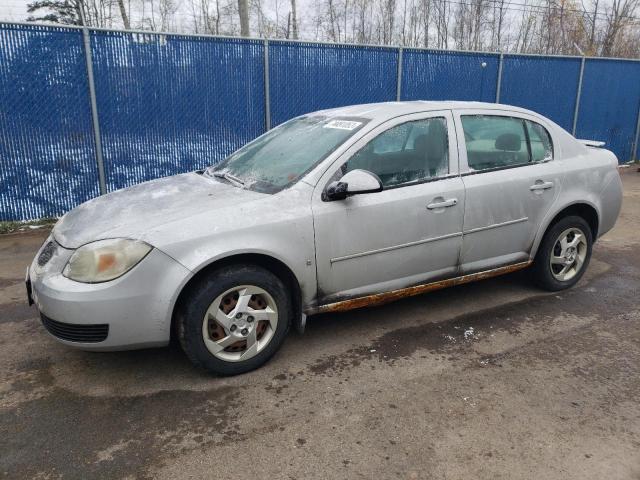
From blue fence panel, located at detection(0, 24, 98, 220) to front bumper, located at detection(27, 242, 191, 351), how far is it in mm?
4583

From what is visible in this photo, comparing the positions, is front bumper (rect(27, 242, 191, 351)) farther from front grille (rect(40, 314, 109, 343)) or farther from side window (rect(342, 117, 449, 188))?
side window (rect(342, 117, 449, 188))

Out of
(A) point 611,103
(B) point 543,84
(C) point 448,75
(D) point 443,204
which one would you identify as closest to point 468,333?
(D) point 443,204

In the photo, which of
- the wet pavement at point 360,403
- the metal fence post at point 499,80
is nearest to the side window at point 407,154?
the wet pavement at point 360,403

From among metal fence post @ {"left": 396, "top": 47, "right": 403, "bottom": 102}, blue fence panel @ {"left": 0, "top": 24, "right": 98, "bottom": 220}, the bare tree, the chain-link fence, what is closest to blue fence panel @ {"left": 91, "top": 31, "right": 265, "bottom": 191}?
the chain-link fence

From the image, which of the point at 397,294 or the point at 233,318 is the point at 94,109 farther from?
the point at 397,294

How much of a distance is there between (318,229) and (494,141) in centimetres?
179

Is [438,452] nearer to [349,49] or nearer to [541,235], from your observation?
[541,235]

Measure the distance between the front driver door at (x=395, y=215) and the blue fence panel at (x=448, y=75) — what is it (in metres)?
5.84

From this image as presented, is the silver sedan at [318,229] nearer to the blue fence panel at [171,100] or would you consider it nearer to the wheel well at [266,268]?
the wheel well at [266,268]

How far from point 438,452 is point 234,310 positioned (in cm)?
139

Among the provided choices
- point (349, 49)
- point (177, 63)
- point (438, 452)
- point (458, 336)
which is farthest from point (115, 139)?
point (438, 452)

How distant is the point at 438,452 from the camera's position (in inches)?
101

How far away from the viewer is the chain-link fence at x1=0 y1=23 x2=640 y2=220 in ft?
22.1

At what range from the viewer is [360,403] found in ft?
9.79
